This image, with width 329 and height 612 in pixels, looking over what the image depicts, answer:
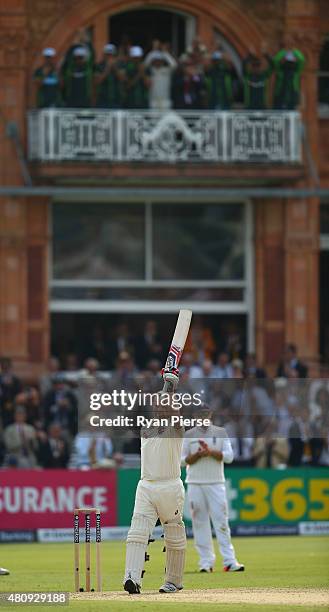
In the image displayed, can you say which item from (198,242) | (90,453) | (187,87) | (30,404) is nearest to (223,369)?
(90,453)

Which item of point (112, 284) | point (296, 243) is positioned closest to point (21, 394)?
point (112, 284)

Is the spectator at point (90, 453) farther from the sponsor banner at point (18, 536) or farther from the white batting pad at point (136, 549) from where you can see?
the white batting pad at point (136, 549)

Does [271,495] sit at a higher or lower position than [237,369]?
lower

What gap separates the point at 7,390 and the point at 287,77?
963cm

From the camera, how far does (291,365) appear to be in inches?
1399

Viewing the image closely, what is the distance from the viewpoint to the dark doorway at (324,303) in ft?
131

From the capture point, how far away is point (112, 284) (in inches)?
1531

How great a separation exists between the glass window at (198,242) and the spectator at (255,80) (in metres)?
2.87

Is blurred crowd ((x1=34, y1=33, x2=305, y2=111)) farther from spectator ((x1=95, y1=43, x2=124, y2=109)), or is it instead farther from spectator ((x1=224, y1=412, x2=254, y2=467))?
spectator ((x1=224, y1=412, x2=254, y2=467))

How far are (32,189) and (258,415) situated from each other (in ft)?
26.9

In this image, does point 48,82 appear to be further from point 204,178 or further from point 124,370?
point 124,370

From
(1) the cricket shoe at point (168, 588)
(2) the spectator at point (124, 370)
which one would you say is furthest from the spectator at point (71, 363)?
(1) the cricket shoe at point (168, 588)

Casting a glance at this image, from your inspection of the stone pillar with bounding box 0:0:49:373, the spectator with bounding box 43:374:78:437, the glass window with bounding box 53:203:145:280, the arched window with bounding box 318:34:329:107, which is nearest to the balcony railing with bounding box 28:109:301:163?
the stone pillar with bounding box 0:0:49:373

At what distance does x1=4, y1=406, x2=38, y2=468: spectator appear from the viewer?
32.2 m
